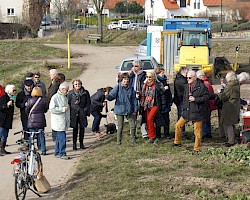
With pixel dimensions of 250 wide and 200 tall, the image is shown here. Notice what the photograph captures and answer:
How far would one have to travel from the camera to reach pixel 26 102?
1223cm

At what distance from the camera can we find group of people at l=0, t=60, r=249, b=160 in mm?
11508

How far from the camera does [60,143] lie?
39.2 feet

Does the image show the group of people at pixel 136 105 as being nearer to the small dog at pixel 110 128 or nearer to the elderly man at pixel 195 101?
the elderly man at pixel 195 101

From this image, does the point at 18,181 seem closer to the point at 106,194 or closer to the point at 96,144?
the point at 106,194

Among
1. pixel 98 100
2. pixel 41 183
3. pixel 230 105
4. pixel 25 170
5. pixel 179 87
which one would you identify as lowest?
pixel 41 183

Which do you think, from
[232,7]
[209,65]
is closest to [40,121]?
[209,65]

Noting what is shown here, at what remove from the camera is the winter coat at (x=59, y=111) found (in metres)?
11.8

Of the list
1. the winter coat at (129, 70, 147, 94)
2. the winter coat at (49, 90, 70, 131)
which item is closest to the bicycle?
the winter coat at (49, 90, 70, 131)

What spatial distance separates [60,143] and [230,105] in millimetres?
3563

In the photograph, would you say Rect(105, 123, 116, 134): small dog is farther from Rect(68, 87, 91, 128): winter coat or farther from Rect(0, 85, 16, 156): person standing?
Rect(0, 85, 16, 156): person standing


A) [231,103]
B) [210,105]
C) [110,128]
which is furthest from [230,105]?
[110,128]

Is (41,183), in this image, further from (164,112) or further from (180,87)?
(180,87)

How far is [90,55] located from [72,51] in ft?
8.24

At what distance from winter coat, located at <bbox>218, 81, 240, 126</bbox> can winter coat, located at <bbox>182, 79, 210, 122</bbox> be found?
22.2 inches
